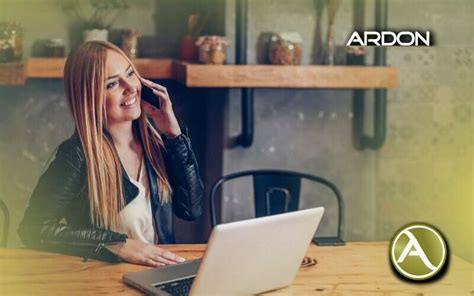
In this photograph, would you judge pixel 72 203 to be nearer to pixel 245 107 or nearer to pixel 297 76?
pixel 245 107

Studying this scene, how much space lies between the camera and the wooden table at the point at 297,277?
1.28 metres

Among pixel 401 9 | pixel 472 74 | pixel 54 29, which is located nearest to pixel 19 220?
pixel 54 29

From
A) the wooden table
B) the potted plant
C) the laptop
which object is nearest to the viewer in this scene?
the laptop

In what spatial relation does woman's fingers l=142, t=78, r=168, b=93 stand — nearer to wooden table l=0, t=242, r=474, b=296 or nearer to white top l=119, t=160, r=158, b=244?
white top l=119, t=160, r=158, b=244

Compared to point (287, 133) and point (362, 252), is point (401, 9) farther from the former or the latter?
point (362, 252)

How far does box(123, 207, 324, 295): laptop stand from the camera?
46.0 inches

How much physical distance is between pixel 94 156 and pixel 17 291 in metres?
0.30

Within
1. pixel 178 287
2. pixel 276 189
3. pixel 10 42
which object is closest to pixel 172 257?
pixel 178 287

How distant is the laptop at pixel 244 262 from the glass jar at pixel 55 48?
0.44m

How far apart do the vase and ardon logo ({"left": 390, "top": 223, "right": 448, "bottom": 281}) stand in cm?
67

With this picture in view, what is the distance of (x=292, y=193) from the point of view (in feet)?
5.62

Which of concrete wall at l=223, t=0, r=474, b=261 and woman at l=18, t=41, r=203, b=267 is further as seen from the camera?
concrete wall at l=223, t=0, r=474, b=261

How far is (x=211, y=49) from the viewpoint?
166 centimetres

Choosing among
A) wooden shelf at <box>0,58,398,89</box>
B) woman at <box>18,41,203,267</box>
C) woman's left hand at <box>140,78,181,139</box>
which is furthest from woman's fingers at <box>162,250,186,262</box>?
wooden shelf at <box>0,58,398,89</box>
